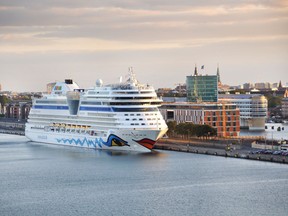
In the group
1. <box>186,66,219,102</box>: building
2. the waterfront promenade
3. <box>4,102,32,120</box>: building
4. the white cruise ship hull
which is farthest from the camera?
<box>4,102,32,120</box>: building

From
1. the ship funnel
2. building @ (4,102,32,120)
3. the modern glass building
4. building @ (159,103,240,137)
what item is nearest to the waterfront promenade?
the ship funnel

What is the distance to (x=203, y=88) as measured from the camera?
66.8m

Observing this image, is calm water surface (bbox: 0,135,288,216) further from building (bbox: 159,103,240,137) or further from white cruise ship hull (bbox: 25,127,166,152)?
building (bbox: 159,103,240,137)

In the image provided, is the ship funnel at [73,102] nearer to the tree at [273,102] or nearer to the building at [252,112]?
the building at [252,112]

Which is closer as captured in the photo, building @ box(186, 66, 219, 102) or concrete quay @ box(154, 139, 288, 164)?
concrete quay @ box(154, 139, 288, 164)

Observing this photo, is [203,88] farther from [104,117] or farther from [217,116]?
[104,117]

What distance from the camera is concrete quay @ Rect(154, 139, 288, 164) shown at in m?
40.2

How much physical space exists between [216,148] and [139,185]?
13.6 m

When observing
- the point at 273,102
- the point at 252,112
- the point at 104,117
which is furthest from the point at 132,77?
the point at 273,102

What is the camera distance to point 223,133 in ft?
190

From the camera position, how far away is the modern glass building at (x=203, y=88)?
218 ft

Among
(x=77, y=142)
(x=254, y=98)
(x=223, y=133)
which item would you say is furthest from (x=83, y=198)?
(x=254, y=98)

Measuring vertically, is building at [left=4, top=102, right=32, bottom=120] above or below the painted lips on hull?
above

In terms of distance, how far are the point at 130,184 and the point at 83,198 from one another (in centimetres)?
322
